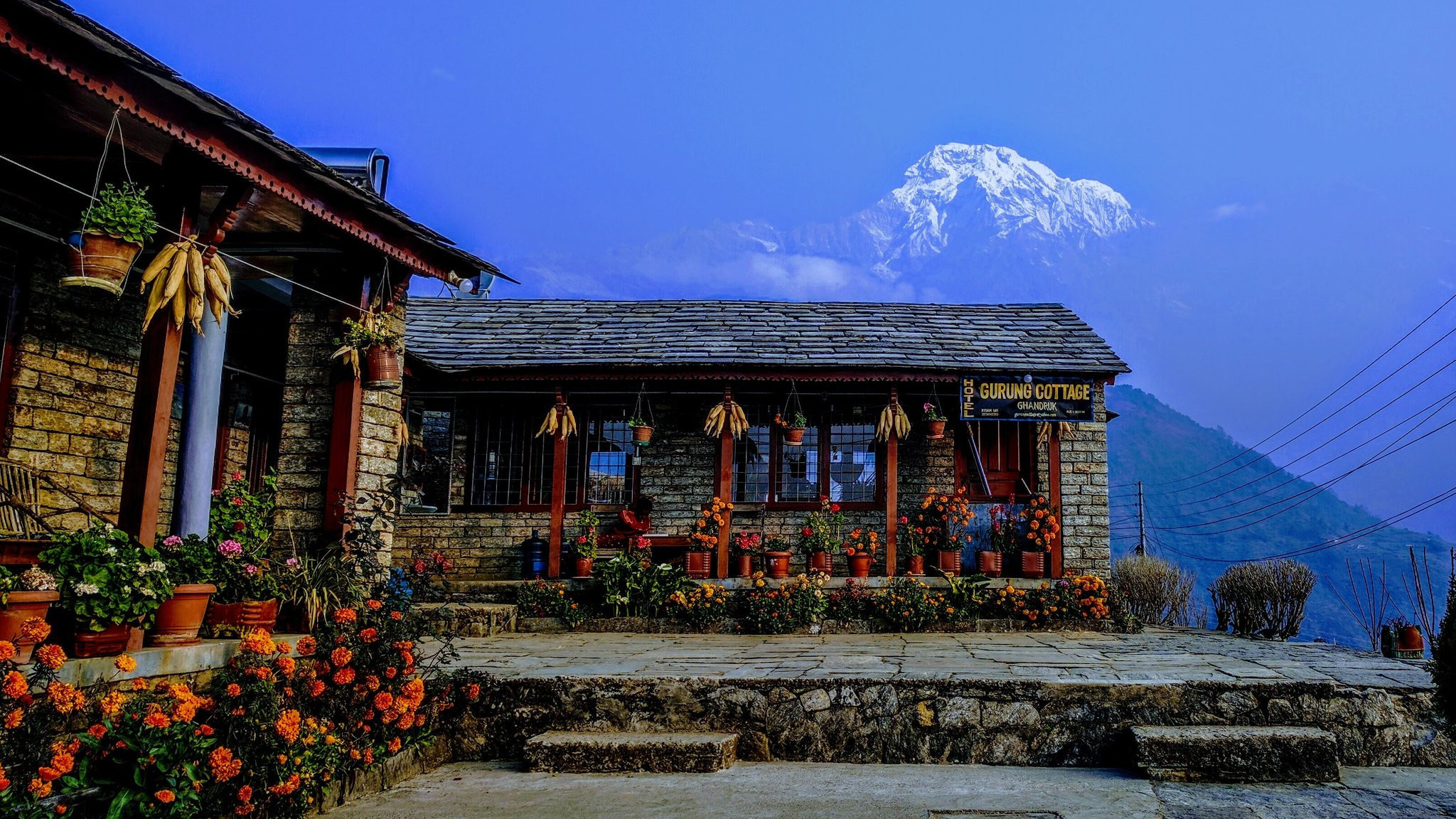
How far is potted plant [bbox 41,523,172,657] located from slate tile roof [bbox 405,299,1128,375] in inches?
274

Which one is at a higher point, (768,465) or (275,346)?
(275,346)

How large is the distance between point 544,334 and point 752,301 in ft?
11.7

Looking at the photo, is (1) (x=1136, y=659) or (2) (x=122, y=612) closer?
(2) (x=122, y=612)

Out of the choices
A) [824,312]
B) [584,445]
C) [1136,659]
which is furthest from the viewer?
[824,312]

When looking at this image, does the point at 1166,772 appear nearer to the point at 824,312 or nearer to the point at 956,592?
the point at 956,592

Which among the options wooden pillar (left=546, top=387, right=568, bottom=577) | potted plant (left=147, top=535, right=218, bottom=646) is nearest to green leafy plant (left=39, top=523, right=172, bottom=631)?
potted plant (left=147, top=535, right=218, bottom=646)

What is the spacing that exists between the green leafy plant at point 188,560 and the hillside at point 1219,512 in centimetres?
7319

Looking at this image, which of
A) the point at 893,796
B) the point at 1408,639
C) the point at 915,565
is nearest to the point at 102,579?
the point at 893,796

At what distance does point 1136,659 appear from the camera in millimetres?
7047

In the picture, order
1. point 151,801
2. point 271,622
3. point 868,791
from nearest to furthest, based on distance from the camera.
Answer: point 151,801 → point 868,791 → point 271,622

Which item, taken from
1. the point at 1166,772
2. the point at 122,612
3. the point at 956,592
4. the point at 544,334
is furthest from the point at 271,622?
the point at 544,334

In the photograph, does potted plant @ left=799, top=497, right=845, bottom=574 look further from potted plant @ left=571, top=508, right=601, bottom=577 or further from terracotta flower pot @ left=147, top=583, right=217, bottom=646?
terracotta flower pot @ left=147, top=583, right=217, bottom=646

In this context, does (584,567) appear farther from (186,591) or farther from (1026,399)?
(186,591)

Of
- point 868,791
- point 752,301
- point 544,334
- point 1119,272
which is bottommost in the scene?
point 868,791
